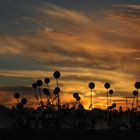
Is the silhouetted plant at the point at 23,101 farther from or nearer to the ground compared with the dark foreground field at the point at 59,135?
farther from the ground

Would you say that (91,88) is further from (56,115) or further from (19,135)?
(19,135)

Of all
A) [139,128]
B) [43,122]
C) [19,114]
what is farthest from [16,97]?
[139,128]

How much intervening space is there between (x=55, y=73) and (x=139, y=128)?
124 inches

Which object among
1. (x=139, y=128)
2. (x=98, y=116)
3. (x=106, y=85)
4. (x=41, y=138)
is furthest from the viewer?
(x=106, y=85)

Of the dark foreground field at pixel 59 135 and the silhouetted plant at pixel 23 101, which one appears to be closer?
the dark foreground field at pixel 59 135

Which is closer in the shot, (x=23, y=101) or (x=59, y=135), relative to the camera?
(x=59, y=135)

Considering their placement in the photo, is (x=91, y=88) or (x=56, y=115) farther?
(x=91, y=88)

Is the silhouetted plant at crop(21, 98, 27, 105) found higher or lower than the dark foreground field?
higher

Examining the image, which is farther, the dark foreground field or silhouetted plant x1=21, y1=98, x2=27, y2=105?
silhouetted plant x1=21, y1=98, x2=27, y2=105

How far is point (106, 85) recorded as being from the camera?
52.4 ft

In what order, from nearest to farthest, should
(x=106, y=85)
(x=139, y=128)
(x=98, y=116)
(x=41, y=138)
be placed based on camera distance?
1. (x=41, y=138)
2. (x=139, y=128)
3. (x=98, y=116)
4. (x=106, y=85)

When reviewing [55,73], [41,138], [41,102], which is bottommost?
[41,138]

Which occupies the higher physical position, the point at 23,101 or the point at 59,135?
the point at 23,101

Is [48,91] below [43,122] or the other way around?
the other way around
